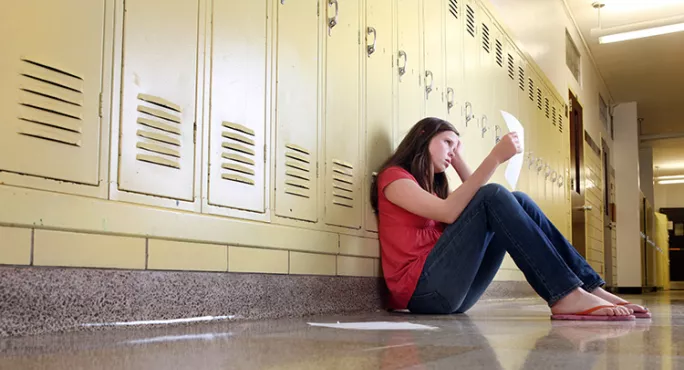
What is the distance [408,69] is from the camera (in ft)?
11.3

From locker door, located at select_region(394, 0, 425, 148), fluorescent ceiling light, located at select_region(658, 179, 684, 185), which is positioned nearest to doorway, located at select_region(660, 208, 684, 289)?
fluorescent ceiling light, located at select_region(658, 179, 684, 185)

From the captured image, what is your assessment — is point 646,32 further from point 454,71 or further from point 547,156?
point 454,71

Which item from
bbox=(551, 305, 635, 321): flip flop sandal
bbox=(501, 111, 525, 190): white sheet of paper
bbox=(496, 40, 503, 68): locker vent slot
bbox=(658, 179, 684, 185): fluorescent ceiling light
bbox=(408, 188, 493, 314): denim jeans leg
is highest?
bbox=(658, 179, 684, 185): fluorescent ceiling light

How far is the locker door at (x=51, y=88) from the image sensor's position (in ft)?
4.72

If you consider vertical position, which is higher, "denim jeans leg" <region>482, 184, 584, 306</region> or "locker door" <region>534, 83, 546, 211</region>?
"locker door" <region>534, 83, 546, 211</region>

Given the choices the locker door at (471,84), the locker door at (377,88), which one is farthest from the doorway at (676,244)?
the locker door at (377,88)

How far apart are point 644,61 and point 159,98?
935cm

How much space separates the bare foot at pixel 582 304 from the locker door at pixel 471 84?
192 cm

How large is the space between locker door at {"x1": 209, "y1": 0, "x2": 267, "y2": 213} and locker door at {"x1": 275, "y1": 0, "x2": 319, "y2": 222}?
11 cm

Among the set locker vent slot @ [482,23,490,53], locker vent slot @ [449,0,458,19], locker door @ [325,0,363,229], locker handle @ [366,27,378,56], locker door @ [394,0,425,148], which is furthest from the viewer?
locker vent slot @ [482,23,490,53]

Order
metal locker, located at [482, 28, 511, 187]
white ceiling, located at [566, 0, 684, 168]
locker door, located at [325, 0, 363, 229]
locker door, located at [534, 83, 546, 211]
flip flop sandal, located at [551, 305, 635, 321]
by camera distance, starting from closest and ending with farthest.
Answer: flip flop sandal, located at [551, 305, 635, 321] < locker door, located at [325, 0, 363, 229] < metal locker, located at [482, 28, 511, 187] < locker door, located at [534, 83, 546, 211] < white ceiling, located at [566, 0, 684, 168]

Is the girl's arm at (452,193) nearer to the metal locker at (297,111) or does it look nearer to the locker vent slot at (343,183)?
the locker vent slot at (343,183)

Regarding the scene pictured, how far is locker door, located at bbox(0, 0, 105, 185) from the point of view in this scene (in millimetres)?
1438

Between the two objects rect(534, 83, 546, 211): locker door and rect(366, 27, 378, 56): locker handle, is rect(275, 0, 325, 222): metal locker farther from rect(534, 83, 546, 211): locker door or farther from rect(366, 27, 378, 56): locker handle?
rect(534, 83, 546, 211): locker door
